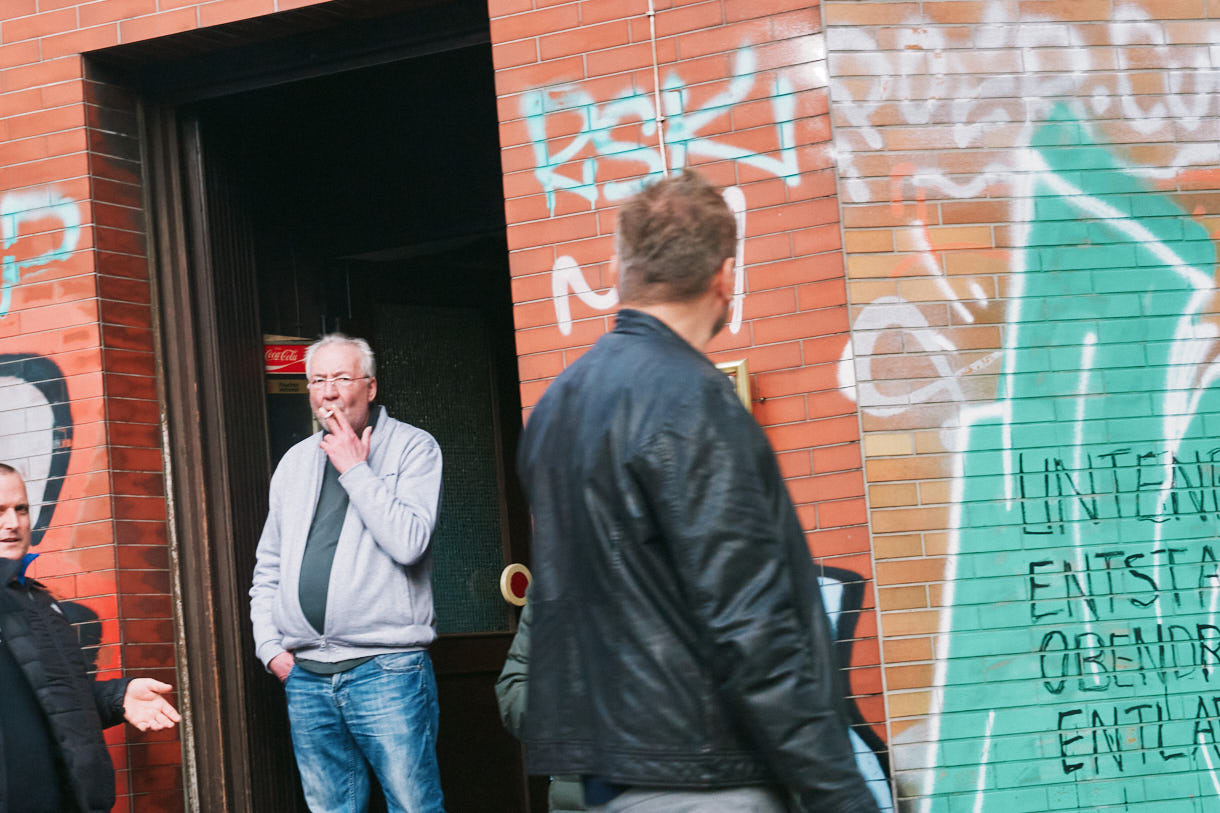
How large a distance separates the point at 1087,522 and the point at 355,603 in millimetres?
2453

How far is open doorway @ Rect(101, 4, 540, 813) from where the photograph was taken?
5859 millimetres

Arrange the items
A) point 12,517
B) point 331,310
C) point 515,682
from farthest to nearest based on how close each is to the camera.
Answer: point 331,310, point 12,517, point 515,682

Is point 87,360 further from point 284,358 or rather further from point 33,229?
point 284,358

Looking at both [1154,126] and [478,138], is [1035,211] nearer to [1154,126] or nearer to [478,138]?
[1154,126]

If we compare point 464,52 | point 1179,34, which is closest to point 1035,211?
point 1179,34

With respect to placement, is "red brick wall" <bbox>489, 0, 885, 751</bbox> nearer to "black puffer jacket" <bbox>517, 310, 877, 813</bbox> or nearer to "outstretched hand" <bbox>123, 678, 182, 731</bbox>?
"outstretched hand" <bbox>123, 678, 182, 731</bbox>

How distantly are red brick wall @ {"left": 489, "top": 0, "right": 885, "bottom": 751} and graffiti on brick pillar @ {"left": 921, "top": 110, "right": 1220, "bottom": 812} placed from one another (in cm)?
37

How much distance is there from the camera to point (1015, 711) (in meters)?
4.59

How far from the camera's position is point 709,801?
2.48m

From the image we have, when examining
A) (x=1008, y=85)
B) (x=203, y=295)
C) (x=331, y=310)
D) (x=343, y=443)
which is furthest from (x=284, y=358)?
(x=1008, y=85)

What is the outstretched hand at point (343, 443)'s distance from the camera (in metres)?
5.14

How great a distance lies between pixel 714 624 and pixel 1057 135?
118 inches

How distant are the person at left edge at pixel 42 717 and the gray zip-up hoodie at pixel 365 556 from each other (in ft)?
2.43

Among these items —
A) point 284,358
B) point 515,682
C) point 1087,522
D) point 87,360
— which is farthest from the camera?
point 284,358
